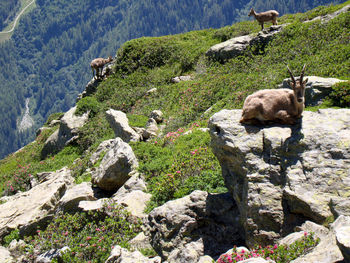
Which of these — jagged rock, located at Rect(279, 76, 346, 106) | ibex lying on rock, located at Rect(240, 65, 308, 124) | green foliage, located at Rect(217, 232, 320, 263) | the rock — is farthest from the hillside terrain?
the rock

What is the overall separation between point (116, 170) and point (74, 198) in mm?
2244

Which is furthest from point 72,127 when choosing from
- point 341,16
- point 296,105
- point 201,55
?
point 341,16

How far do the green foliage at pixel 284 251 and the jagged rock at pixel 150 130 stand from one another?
1304 cm

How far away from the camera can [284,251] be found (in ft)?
20.3

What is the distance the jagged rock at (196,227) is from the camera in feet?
27.2

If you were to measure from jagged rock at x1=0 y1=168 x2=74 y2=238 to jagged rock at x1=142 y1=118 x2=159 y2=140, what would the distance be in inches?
228

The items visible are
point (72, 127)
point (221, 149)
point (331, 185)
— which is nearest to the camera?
point (331, 185)

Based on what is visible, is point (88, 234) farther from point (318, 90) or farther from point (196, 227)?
point (318, 90)

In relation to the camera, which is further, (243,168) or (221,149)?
(221,149)

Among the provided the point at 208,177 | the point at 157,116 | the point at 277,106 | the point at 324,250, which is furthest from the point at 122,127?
the point at 324,250

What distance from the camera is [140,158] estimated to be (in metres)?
15.3

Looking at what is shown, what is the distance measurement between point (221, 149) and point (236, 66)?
52.8ft

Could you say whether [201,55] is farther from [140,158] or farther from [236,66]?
[140,158]

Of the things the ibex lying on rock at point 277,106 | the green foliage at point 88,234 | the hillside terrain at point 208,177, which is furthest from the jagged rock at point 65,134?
the ibex lying on rock at point 277,106
